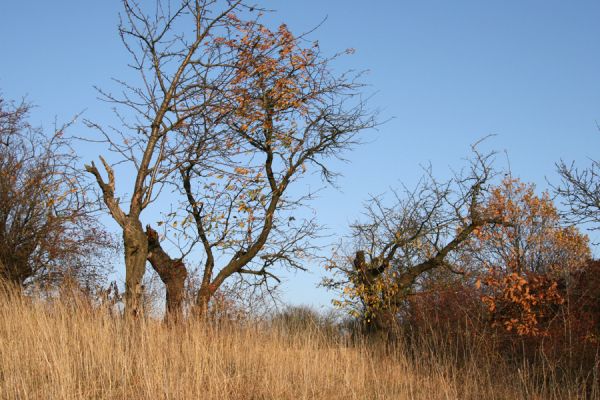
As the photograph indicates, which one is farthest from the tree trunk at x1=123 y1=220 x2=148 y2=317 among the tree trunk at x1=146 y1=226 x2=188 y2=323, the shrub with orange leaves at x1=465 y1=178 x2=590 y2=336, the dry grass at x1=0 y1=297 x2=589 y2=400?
the shrub with orange leaves at x1=465 y1=178 x2=590 y2=336

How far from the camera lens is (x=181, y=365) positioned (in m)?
7.59

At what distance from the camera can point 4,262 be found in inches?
589

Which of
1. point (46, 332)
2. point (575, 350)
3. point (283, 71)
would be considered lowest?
point (575, 350)

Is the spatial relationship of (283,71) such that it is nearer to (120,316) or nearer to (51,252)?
(120,316)

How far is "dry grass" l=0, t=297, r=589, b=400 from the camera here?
671 cm

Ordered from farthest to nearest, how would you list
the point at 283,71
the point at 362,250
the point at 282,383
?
the point at 362,250 < the point at 283,71 < the point at 282,383

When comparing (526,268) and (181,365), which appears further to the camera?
(526,268)

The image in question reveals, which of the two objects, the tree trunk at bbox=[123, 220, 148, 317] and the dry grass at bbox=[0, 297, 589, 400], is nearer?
the dry grass at bbox=[0, 297, 589, 400]

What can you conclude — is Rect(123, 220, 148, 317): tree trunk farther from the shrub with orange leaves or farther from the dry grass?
the shrub with orange leaves

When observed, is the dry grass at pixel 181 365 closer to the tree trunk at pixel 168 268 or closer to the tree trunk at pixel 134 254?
the tree trunk at pixel 134 254

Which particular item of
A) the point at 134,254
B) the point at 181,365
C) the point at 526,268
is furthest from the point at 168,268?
the point at 526,268

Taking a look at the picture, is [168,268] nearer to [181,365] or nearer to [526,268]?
[181,365]

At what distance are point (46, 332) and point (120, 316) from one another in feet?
3.84

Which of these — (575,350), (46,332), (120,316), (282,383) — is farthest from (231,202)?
(575,350)
